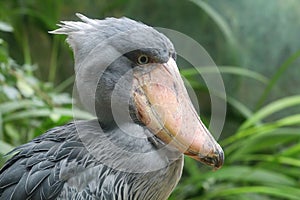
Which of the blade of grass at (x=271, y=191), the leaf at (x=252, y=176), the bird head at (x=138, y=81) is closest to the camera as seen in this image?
the bird head at (x=138, y=81)

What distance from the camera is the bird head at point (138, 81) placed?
138 centimetres

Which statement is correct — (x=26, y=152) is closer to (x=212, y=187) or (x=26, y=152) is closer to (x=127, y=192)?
(x=127, y=192)

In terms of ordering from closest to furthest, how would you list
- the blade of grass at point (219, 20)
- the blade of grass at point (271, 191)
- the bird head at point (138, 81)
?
the bird head at point (138, 81), the blade of grass at point (271, 191), the blade of grass at point (219, 20)

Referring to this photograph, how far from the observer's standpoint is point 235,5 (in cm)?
322

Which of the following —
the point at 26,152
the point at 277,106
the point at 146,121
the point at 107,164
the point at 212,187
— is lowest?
the point at 26,152

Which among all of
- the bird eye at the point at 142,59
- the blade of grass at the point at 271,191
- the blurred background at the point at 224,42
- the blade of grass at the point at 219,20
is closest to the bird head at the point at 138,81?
the bird eye at the point at 142,59

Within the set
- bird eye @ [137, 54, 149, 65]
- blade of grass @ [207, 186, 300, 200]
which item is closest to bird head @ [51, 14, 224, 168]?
bird eye @ [137, 54, 149, 65]

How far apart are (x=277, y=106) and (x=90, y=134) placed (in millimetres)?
1221

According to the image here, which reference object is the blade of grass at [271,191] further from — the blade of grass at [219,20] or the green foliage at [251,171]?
the blade of grass at [219,20]

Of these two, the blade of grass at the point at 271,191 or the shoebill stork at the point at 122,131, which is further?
the blade of grass at the point at 271,191

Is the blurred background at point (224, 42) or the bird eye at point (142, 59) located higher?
the blurred background at point (224, 42)

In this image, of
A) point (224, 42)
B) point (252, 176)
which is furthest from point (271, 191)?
point (224, 42)

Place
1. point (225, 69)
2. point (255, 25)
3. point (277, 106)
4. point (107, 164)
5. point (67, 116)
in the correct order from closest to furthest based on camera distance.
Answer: point (107, 164)
point (67, 116)
point (277, 106)
point (225, 69)
point (255, 25)

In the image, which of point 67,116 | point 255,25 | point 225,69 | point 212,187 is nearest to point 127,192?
point 67,116
